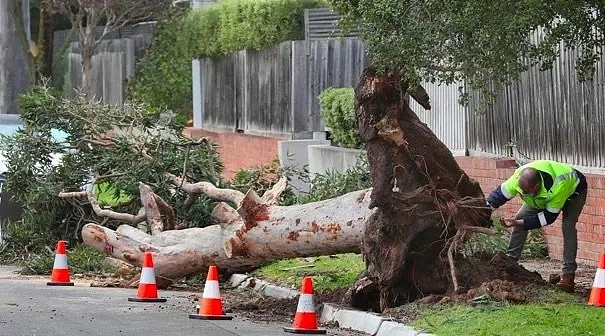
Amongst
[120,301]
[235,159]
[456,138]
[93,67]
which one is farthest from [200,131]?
[120,301]

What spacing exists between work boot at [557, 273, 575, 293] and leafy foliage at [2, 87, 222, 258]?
558 cm

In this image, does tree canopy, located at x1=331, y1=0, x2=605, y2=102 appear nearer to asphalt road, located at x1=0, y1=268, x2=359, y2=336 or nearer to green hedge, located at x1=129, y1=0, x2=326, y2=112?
asphalt road, located at x1=0, y1=268, x2=359, y2=336

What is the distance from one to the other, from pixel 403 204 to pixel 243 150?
48.9 feet

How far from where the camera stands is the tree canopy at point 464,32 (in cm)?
1081

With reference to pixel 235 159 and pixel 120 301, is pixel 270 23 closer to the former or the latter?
pixel 235 159

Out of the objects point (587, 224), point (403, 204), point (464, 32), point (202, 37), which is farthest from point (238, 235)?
point (202, 37)

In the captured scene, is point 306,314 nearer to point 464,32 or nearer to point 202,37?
point 464,32

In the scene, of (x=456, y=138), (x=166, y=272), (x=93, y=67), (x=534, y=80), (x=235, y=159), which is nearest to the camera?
(x=166, y=272)

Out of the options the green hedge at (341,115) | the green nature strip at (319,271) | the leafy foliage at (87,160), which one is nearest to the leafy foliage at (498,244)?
the green nature strip at (319,271)

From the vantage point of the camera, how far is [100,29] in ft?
127

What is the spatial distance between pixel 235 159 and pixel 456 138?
367 inches

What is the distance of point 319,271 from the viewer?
15305 mm

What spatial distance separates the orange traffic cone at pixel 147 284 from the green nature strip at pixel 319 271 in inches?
63.5

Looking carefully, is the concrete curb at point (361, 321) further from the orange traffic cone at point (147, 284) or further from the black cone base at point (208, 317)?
the orange traffic cone at point (147, 284)
